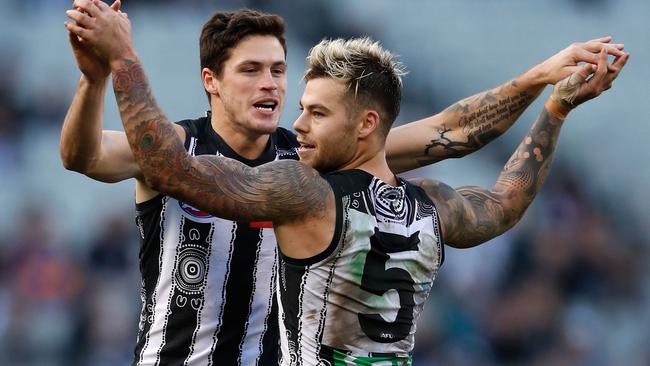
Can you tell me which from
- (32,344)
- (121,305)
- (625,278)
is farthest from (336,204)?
(625,278)

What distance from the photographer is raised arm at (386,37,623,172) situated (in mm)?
5898

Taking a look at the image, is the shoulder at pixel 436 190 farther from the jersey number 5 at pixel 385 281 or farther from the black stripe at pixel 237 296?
the black stripe at pixel 237 296

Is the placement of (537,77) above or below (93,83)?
above

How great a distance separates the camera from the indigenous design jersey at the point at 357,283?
15.0 feet

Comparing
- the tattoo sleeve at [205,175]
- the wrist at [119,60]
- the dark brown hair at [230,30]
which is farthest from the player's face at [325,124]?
the dark brown hair at [230,30]

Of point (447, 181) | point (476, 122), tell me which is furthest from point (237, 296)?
point (447, 181)

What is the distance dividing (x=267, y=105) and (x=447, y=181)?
6249 mm

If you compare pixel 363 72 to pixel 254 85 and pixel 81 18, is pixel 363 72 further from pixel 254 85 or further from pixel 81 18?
pixel 81 18

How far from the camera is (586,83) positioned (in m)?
5.38

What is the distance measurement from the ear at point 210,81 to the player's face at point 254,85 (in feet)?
0.10

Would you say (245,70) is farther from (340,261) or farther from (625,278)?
(625,278)

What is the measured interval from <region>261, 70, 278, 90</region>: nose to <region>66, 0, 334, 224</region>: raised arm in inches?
51.9

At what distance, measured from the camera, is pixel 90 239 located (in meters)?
10.9

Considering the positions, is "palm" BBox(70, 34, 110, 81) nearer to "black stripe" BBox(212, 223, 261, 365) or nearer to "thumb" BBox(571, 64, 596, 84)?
"black stripe" BBox(212, 223, 261, 365)
